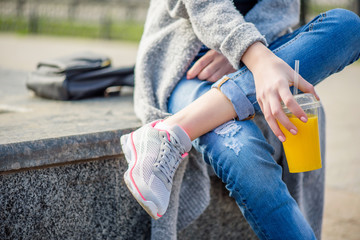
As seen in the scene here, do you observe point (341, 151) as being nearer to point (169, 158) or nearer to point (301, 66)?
point (301, 66)

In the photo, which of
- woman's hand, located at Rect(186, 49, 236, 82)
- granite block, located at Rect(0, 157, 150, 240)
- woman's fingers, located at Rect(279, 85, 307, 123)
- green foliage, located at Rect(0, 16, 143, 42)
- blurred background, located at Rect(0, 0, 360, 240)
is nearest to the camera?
woman's fingers, located at Rect(279, 85, 307, 123)

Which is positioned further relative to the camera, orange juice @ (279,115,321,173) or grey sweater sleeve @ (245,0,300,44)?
grey sweater sleeve @ (245,0,300,44)

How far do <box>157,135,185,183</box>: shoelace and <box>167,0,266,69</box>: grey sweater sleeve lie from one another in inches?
13.5

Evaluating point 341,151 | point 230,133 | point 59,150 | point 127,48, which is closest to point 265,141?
point 230,133

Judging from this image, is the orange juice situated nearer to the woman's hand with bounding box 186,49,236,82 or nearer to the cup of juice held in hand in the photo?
the cup of juice held in hand

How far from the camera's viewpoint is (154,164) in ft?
4.39

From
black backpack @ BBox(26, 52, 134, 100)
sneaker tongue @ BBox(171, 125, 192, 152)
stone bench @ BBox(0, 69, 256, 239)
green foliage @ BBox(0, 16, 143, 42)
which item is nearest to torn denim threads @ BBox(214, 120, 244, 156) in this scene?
sneaker tongue @ BBox(171, 125, 192, 152)

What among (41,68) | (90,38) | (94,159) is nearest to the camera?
(94,159)

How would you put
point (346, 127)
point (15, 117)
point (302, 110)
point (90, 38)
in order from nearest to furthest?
point (302, 110) → point (15, 117) → point (346, 127) → point (90, 38)

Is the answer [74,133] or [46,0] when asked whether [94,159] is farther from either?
[46,0]

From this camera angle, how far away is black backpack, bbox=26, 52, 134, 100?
2.27 m

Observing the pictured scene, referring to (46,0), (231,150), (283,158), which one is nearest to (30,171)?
(231,150)

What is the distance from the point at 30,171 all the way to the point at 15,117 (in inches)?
20.9

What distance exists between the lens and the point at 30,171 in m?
1.46
